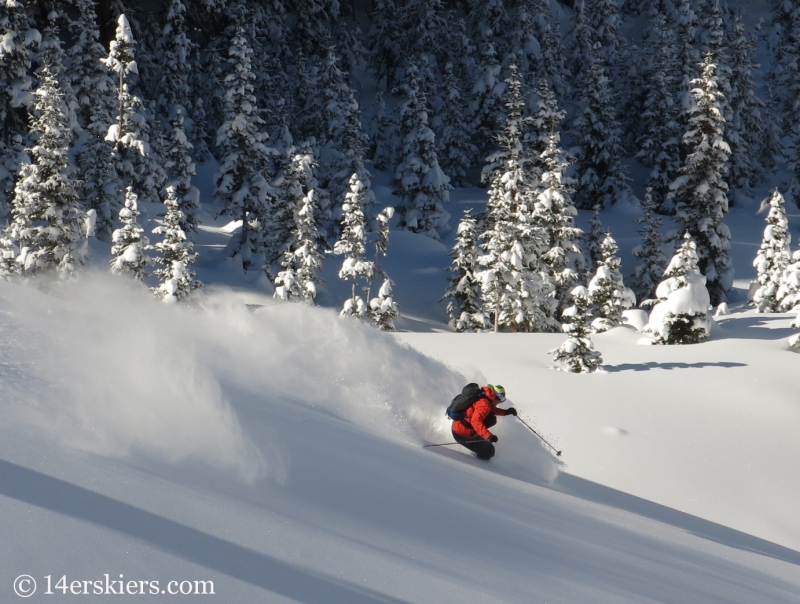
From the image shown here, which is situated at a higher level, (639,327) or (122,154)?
(122,154)

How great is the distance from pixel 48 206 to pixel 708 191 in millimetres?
34814

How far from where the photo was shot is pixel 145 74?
5072cm

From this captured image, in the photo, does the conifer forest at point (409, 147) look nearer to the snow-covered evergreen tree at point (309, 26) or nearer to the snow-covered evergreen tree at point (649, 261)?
the snow-covered evergreen tree at point (649, 261)

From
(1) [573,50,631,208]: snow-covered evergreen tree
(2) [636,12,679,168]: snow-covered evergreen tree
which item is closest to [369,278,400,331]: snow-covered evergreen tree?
(1) [573,50,631,208]: snow-covered evergreen tree

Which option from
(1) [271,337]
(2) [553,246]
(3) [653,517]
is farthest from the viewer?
(2) [553,246]

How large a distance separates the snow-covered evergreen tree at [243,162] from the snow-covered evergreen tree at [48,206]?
12.0 meters

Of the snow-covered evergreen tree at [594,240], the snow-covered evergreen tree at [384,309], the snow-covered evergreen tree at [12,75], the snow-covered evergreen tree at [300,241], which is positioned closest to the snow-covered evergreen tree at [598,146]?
the snow-covered evergreen tree at [594,240]

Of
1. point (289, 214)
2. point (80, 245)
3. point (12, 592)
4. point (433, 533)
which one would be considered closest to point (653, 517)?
point (433, 533)

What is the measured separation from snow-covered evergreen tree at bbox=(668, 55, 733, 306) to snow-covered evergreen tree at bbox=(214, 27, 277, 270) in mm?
24216

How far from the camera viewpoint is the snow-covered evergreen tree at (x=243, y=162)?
38.8 meters

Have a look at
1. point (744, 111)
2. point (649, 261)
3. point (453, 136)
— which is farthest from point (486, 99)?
point (649, 261)

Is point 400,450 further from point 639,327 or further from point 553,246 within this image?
point 553,246

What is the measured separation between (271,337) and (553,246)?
1059 inches

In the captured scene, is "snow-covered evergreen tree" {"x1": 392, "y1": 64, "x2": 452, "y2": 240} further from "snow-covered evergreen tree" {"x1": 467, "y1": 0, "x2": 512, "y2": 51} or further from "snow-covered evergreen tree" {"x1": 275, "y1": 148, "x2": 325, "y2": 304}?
"snow-covered evergreen tree" {"x1": 467, "y1": 0, "x2": 512, "y2": 51}
